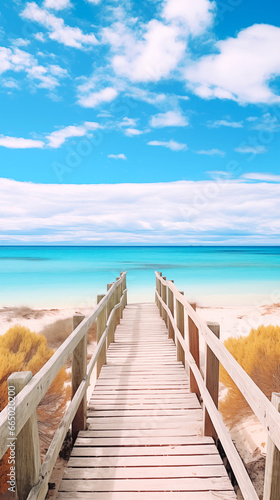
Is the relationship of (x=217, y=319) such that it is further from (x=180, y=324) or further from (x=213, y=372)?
(x=213, y=372)

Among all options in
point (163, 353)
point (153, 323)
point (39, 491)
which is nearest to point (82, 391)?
point (39, 491)

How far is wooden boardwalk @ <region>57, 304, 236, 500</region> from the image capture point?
8.28ft

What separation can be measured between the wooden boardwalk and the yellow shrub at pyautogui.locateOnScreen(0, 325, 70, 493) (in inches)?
35.1

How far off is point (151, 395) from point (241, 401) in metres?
2.03

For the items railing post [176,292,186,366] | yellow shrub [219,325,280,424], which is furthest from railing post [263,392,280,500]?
yellow shrub [219,325,280,424]

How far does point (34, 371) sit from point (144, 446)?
3.42 meters

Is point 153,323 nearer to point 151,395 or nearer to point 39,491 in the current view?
point 151,395

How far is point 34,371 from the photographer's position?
19.7 feet

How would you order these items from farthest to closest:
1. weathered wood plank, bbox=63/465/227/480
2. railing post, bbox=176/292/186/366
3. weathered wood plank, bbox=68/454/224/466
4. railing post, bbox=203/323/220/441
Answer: railing post, bbox=176/292/186/366 → railing post, bbox=203/323/220/441 → weathered wood plank, bbox=68/454/224/466 → weathered wood plank, bbox=63/465/227/480

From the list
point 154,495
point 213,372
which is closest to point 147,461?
point 154,495

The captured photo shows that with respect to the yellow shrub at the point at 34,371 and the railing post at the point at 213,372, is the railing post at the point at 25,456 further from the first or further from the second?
the yellow shrub at the point at 34,371

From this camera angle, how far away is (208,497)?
2428mm

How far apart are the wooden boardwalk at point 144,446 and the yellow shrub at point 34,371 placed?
89cm

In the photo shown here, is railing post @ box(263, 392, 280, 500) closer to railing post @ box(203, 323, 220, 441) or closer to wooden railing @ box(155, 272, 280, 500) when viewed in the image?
wooden railing @ box(155, 272, 280, 500)
